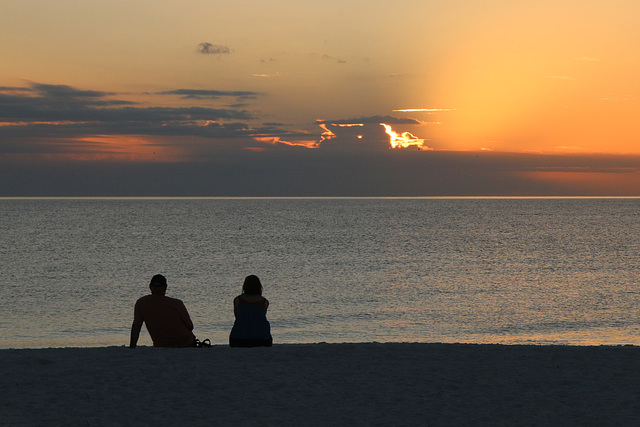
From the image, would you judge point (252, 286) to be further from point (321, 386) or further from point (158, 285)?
point (321, 386)

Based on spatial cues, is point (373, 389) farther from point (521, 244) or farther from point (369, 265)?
point (521, 244)

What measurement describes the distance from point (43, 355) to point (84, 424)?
13.7 ft

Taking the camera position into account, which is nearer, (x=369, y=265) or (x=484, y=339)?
(x=484, y=339)

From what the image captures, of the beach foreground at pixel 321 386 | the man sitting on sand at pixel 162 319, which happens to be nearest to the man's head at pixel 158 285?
the man sitting on sand at pixel 162 319

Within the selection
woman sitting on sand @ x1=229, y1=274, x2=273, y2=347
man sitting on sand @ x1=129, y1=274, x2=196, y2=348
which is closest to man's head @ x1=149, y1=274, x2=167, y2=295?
man sitting on sand @ x1=129, y1=274, x2=196, y2=348

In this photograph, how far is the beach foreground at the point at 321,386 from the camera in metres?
8.28

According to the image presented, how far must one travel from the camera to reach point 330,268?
173 feet

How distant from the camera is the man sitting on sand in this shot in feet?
38.5

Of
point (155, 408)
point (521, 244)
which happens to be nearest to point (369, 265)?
point (521, 244)

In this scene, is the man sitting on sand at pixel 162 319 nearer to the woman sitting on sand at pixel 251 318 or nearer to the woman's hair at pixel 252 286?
the woman sitting on sand at pixel 251 318

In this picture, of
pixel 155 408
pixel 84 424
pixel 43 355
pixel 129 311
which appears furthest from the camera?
pixel 129 311

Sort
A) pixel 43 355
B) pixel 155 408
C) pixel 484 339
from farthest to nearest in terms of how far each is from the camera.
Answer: pixel 484 339
pixel 43 355
pixel 155 408

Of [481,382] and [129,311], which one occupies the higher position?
[481,382]

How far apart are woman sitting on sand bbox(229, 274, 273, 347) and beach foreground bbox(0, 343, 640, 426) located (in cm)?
33
